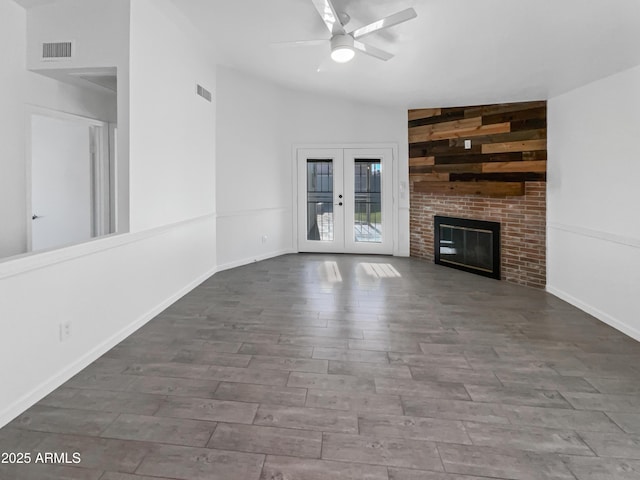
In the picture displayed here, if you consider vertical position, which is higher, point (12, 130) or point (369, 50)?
point (369, 50)

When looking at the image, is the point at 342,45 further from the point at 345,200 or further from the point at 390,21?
the point at 345,200

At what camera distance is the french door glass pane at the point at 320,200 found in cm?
699

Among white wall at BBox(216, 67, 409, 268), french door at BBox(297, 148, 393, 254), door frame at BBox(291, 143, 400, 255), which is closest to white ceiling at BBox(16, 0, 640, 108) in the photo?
white wall at BBox(216, 67, 409, 268)

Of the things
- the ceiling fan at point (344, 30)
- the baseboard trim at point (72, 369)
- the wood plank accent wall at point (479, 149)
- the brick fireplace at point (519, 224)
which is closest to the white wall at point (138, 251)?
the baseboard trim at point (72, 369)

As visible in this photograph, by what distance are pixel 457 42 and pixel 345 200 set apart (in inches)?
147

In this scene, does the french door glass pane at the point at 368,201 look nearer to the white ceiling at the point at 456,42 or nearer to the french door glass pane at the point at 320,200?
the french door glass pane at the point at 320,200

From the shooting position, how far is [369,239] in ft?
23.0

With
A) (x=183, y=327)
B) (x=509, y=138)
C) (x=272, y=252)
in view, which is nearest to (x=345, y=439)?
(x=183, y=327)

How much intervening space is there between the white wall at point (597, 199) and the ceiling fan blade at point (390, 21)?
2017mm

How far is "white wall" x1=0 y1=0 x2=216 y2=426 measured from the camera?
85.7 inches

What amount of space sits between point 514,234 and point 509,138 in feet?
4.07

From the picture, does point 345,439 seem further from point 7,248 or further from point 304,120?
point 304,120

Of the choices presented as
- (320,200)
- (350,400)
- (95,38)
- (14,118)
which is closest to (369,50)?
(95,38)

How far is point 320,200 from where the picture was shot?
704cm
